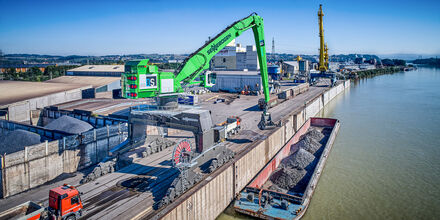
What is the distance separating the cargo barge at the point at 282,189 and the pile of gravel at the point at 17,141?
16.0m

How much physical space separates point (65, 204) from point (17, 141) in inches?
479

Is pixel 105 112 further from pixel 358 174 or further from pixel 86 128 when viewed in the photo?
pixel 358 174

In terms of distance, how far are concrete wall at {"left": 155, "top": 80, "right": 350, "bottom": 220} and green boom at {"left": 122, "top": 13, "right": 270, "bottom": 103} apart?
6400 mm

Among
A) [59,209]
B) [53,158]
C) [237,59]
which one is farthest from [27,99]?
[237,59]

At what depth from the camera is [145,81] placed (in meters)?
17.4

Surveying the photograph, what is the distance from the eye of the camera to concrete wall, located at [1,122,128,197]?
1629 cm

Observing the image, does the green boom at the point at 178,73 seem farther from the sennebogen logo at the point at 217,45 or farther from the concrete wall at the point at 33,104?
the concrete wall at the point at 33,104

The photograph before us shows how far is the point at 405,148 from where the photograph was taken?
1180 inches

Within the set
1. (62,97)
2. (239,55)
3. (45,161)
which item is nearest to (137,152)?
(45,161)

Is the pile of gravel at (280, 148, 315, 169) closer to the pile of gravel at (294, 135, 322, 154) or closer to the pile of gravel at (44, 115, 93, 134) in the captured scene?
the pile of gravel at (294, 135, 322, 154)

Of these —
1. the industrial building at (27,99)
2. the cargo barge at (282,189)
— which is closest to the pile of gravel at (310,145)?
the cargo barge at (282,189)

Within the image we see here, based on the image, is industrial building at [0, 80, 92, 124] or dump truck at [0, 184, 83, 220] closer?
dump truck at [0, 184, 83, 220]

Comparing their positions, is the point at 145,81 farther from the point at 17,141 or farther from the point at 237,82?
the point at 237,82

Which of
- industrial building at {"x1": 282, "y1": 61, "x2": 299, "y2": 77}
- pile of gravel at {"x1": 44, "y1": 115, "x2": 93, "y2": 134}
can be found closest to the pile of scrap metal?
pile of gravel at {"x1": 44, "y1": 115, "x2": 93, "y2": 134}
